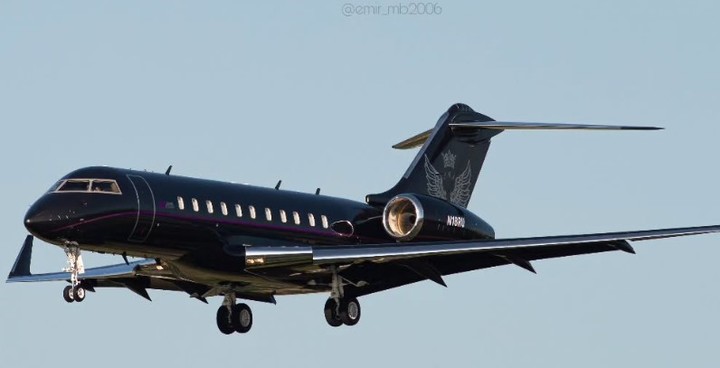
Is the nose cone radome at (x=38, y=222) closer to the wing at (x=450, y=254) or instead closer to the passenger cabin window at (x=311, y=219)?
the wing at (x=450, y=254)

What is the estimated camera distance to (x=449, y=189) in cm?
3688

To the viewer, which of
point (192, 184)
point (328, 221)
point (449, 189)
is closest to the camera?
point (192, 184)

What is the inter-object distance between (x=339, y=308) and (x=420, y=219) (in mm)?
2381

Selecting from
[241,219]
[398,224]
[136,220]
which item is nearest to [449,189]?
[398,224]

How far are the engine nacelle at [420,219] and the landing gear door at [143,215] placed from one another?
5.22 meters

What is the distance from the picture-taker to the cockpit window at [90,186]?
30484 mm

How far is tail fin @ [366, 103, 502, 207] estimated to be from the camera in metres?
36.3

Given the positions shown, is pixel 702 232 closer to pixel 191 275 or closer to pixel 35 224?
pixel 191 275

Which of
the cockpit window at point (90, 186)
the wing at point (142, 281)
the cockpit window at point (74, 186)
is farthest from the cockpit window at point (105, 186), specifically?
the wing at point (142, 281)

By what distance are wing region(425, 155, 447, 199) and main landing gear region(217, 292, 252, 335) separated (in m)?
4.84

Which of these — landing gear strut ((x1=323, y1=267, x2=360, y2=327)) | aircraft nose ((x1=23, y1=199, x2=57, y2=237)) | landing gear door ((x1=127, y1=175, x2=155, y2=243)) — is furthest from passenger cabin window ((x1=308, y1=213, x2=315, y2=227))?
aircraft nose ((x1=23, y1=199, x2=57, y2=237))

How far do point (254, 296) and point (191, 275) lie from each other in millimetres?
3217

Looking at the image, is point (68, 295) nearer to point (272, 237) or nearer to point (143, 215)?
point (143, 215)

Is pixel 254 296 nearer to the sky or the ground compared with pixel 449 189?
nearer to the ground
